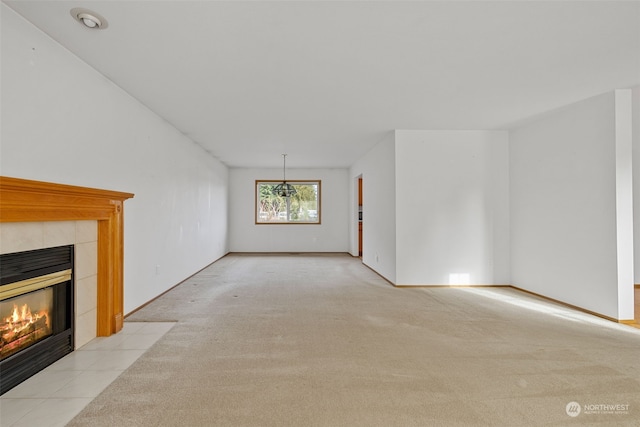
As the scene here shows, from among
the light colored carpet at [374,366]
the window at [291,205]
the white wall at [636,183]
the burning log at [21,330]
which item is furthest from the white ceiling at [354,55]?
the window at [291,205]

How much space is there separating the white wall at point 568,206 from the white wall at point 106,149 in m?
5.21

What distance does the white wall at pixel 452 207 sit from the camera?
16.0ft

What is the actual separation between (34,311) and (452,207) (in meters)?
4.99

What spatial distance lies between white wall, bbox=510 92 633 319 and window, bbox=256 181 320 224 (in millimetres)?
5371

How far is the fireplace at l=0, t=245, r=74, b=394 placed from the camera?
1.98 m

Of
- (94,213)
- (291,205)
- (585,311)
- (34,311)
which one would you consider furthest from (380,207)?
(34,311)

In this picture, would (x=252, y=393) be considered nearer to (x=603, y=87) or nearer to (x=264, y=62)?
(x=264, y=62)

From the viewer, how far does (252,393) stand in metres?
1.95

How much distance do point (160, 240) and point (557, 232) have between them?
528 centimetres

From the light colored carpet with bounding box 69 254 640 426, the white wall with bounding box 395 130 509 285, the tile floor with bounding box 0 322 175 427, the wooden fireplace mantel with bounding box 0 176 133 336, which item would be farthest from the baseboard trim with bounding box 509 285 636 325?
the wooden fireplace mantel with bounding box 0 176 133 336

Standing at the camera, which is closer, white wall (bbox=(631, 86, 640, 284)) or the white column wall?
the white column wall

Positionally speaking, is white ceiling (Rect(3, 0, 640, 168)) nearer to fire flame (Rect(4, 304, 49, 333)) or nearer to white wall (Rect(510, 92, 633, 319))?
white wall (Rect(510, 92, 633, 319))

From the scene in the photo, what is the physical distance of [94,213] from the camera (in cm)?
268

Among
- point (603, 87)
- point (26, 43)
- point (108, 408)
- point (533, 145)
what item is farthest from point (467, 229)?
point (26, 43)
